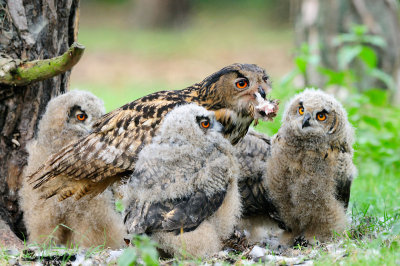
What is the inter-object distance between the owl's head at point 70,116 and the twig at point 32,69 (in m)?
0.29

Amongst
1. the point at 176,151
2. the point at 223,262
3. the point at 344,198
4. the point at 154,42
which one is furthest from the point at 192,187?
the point at 154,42

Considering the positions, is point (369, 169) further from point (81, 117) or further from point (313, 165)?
point (81, 117)

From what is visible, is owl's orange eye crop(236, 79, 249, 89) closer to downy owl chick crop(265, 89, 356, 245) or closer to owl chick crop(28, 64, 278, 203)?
owl chick crop(28, 64, 278, 203)

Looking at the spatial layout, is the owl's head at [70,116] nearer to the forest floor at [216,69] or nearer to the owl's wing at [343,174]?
the forest floor at [216,69]

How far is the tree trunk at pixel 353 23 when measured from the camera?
1156cm

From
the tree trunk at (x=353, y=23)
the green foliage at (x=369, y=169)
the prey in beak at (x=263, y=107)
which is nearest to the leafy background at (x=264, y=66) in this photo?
the green foliage at (x=369, y=169)

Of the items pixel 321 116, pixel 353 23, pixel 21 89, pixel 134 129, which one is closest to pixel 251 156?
pixel 321 116

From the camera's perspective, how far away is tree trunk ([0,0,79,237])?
18.2 ft

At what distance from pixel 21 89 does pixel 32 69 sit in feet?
1.41

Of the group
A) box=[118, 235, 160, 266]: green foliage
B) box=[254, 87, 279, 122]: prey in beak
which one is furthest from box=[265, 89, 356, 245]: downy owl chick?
box=[118, 235, 160, 266]: green foliage

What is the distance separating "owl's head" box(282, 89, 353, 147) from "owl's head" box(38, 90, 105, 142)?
72.6 inches

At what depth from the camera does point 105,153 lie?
16.1ft

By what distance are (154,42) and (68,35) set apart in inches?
815

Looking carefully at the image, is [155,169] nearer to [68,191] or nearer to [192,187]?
[192,187]
